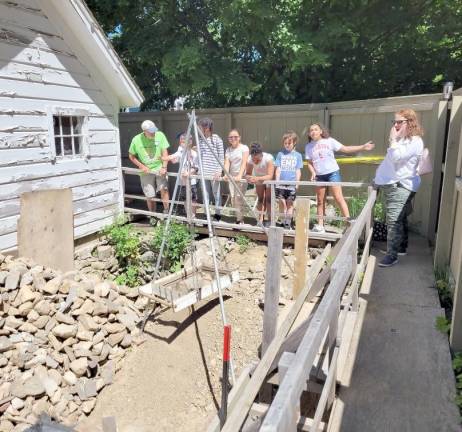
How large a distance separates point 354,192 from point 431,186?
147 centimetres

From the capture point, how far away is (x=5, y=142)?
17.8ft

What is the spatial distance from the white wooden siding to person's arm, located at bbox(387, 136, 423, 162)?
478 cm

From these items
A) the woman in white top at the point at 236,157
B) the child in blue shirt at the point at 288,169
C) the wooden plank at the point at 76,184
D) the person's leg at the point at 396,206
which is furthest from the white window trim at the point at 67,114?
the person's leg at the point at 396,206

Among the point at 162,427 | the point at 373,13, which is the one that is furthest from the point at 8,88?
the point at 373,13

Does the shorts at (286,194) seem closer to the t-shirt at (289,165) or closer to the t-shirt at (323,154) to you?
the t-shirt at (289,165)

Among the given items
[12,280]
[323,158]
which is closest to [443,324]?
[323,158]

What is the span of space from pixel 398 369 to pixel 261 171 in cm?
407

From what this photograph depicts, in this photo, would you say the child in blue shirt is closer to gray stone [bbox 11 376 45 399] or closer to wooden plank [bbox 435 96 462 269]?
wooden plank [bbox 435 96 462 269]

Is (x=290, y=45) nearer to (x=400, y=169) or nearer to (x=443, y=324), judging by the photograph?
(x=400, y=169)

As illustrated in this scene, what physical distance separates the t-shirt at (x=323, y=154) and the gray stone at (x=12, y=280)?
13.6 ft

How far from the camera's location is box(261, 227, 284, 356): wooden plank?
323 centimetres

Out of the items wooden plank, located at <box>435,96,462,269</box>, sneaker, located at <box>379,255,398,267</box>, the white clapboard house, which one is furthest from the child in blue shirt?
the white clapboard house

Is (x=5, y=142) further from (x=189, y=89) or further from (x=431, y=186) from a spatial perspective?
(x=431, y=186)

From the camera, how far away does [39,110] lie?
5883mm
